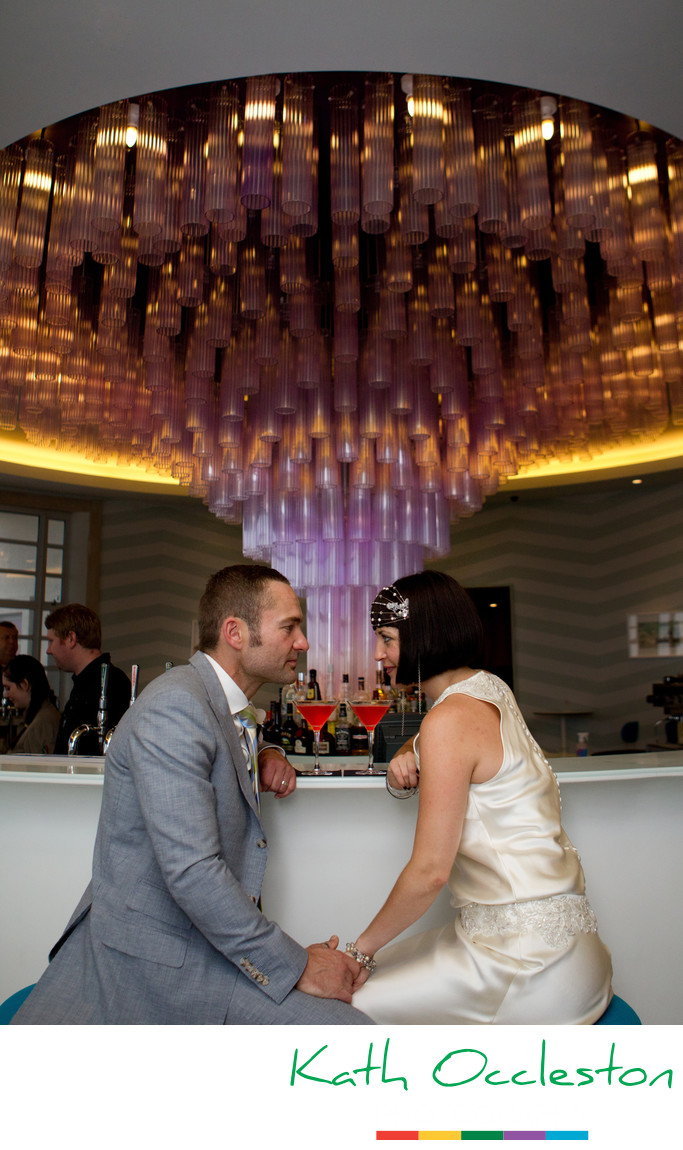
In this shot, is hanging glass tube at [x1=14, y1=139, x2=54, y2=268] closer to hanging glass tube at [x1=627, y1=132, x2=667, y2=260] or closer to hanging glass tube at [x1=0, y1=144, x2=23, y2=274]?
hanging glass tube at [x1=0, y1=144, x2=23, y2=274]

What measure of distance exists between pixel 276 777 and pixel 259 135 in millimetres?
1980

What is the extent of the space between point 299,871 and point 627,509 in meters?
7.42

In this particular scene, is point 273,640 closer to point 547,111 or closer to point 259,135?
point 259,135

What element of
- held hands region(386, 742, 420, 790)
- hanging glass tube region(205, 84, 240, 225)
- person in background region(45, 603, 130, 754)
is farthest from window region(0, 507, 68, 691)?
held hands region(386, 742, 420, 790)

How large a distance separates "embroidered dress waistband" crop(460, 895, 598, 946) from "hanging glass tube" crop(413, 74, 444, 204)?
6.78 feet

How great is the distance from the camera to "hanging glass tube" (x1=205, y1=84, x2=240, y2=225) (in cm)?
263

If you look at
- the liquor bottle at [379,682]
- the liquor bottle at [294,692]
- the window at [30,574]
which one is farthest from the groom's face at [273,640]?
the window at [30,574]

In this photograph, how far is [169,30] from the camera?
2188mm

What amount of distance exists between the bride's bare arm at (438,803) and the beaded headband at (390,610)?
27 centimetres

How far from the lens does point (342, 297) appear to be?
3.32 meters
